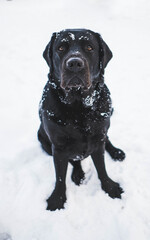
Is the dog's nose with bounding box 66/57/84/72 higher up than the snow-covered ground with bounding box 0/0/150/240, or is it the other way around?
the dog's nose with bounding box 66/57/84/72

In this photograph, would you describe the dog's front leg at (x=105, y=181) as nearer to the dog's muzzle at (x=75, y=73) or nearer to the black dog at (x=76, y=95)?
the black dog at (x=76, y=95)

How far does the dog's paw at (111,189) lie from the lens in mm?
1900

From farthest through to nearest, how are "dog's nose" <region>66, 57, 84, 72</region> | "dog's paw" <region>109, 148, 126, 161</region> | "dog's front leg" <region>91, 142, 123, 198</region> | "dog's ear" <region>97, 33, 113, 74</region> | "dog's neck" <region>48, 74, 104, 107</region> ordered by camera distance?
"dog's paw" <region>109, 148, 126, 161</region>
"dog's front leg" <region>91, 142, 123, 198</region>
"dog's ear" <region>97, 33, 113, 74</region>
"dog's neck" <region>48, 74, 104, 107</region>
"dog's nose" <region>66, 57, 84, 72</region>

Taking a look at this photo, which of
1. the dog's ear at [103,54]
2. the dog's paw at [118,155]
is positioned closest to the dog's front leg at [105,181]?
the dog's paw at [118,155]

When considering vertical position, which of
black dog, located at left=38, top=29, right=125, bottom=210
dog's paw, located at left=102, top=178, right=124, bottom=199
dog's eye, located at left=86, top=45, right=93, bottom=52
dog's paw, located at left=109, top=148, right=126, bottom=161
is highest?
dog's eye, located at left=86, top=45, right=93, bottom=52

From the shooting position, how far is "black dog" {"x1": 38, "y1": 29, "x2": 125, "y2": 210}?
1.48m

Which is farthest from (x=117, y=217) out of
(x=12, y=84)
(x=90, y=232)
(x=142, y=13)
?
(x=142, y=13)

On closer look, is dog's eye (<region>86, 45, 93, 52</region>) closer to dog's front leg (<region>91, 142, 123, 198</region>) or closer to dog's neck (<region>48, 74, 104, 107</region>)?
dog's neck (<region>48, 74, 104, 107</region>)

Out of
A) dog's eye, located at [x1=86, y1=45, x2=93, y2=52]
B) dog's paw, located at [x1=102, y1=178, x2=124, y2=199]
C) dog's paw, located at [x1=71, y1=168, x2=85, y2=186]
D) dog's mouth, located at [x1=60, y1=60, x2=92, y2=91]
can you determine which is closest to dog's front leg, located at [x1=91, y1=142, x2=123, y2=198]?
dog's paw, located at [x1=102, y1=178, x2=124, y2=199]

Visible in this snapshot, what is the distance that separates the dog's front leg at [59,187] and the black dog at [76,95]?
2cm

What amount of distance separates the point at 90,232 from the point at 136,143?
1.12 meters

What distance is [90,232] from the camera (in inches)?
66.6

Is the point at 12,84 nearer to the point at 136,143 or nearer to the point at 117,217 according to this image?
the point at 136,143

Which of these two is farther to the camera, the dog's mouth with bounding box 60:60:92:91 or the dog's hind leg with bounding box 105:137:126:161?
the dog's hind leg with bounding box 105:137:126:161
